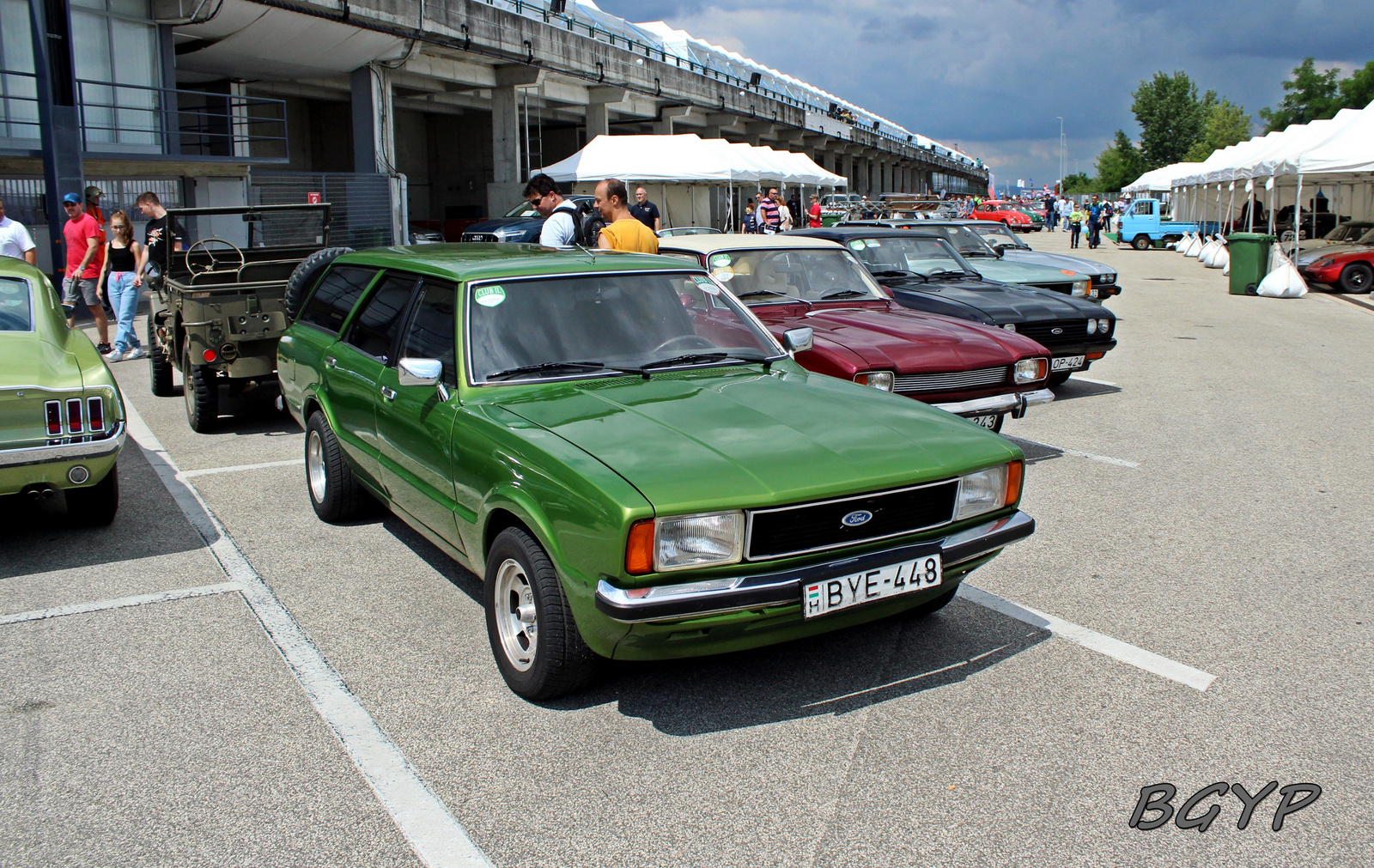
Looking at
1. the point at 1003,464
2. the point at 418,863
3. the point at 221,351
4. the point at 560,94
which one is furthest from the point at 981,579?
the point at 560,94

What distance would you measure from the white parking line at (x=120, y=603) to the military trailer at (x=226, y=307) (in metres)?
3.18

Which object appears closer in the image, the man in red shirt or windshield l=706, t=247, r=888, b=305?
windshield l=706, t=247, r=888, b=305

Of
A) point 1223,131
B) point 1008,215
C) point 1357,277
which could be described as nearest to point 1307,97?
point 1223,131

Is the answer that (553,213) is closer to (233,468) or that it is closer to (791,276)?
(791,276)

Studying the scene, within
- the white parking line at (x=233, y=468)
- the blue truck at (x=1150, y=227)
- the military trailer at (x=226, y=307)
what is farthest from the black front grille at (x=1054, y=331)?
the blue truck at (x=1150, y=227)

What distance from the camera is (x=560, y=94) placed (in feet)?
120

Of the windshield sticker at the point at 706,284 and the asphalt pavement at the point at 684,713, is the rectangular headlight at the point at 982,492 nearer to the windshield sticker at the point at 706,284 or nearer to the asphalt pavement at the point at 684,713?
the asphalt pavement at the point at 684,713

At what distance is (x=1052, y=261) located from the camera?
12961 mm

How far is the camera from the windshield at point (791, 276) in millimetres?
7688

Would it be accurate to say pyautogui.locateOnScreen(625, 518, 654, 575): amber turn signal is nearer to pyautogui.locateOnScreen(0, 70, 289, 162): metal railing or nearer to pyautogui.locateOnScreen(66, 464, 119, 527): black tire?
pyautogui.locateOnScreen(66, 464, 119, 527): black tire

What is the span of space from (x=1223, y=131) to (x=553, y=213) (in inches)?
4593

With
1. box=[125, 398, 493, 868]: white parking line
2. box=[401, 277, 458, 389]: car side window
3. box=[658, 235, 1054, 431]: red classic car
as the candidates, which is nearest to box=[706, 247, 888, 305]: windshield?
box=[658, 235, 1054, 431]: red classic car

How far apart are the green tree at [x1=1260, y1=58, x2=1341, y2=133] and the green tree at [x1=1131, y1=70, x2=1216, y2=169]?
517 inches

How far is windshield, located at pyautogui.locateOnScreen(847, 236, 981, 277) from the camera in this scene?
10.2 m
